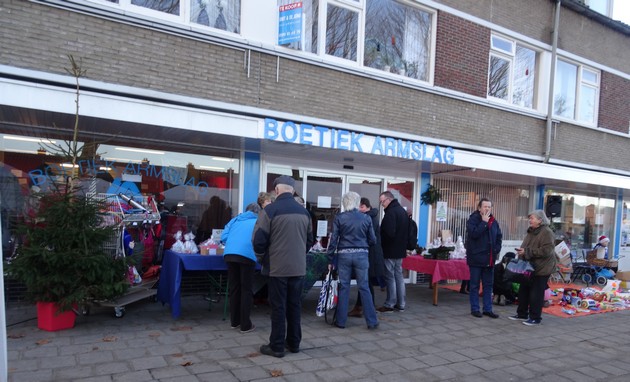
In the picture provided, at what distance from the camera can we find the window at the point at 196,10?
21.8ft

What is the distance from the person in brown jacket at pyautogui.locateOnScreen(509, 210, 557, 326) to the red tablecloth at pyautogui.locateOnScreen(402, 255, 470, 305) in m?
1.12

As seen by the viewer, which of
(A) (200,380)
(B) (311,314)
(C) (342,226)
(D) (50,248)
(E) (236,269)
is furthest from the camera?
(B) (311,314)

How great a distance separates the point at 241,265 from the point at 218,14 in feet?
13.5

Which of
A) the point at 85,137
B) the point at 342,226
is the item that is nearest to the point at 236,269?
the point at 342,226

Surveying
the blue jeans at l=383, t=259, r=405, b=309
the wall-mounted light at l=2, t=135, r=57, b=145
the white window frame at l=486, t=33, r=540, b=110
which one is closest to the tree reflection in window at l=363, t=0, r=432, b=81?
the white window frame at l=486, t=33, r=540, b=110

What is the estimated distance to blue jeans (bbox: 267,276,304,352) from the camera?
475 cm

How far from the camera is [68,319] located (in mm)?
5355

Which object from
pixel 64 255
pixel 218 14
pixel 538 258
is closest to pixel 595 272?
pixel 538 258

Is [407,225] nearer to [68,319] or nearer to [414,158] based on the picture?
[414,158]

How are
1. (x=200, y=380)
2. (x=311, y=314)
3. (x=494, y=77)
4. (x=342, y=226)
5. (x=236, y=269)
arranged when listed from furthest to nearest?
(x=494, y=77), (x=311, y=314), (x=342, y=226), (x=236, y=269), (x=200, y=380)

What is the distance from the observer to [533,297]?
6.95 metres

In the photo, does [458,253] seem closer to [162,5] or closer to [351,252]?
[351,252]

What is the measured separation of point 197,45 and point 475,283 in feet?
18.1

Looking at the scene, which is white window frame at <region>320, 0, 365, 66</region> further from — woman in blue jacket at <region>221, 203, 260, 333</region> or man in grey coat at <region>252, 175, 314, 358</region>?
man in grey coat at <region>252, 175, 314, 358</region>
